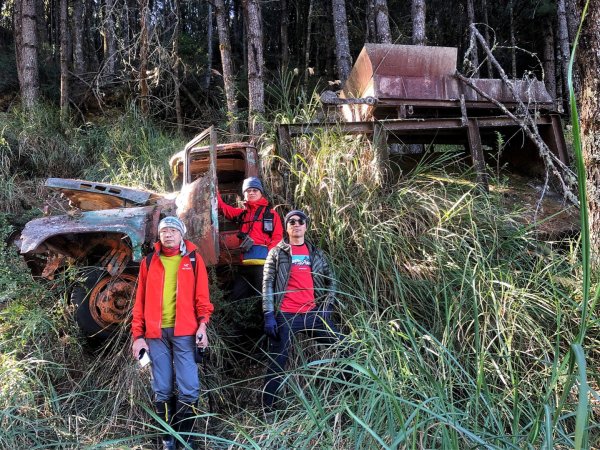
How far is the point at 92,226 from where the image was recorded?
14.2ft

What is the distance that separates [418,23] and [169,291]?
8239 millimetres

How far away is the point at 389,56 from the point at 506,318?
473 cm

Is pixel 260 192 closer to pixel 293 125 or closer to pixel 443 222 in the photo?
pixel 293 125

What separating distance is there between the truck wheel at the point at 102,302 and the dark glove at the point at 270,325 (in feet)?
4.71

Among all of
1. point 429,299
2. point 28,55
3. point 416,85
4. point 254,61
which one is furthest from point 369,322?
point 28,55

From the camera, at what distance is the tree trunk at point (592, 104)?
3953mm

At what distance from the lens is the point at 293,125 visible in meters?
5.80

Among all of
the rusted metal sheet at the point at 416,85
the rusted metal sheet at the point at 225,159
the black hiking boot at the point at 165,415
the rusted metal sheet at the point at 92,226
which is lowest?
the black hiking boot at the point at 165,415

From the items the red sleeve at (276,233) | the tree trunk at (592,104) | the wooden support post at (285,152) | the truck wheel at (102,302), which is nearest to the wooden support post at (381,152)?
the wooden support post at (285,152)

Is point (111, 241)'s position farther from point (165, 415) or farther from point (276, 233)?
point (165, 415)

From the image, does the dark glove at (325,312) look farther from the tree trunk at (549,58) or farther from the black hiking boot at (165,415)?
the tree trunk at (549,58)

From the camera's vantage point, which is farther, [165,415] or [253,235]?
[253,235]

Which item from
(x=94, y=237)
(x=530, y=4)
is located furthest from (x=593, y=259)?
(x=530, y=4)

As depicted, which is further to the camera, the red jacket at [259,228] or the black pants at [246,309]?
the red jacket at [259,228]
